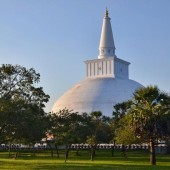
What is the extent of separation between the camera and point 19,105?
44781 millimetres

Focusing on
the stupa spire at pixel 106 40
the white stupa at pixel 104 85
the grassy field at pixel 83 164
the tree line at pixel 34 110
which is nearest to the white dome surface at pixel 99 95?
the white stupa at pixel 104 85

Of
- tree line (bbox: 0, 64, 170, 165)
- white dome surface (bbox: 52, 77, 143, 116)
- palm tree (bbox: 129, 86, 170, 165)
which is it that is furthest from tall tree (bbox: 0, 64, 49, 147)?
white dome surface (bbox: 52, 77, 143, 116)

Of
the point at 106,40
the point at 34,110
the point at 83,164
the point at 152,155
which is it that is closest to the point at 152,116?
the point at 152,155

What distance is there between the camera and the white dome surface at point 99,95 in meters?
123

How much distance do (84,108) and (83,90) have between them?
683 centimetres

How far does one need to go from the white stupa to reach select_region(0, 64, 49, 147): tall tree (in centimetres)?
7497

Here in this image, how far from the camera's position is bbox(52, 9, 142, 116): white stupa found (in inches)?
4884

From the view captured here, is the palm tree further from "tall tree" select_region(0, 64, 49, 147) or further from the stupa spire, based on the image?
the stupa spire

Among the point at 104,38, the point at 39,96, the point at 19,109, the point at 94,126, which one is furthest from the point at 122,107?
the point at 104,38

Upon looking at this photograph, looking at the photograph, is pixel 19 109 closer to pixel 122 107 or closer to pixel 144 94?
pixel 144 94

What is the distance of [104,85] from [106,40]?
41.3ft

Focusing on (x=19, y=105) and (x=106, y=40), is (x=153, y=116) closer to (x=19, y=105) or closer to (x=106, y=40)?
(x=19, y=105)

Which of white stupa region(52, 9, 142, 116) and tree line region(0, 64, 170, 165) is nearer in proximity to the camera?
tree line region(0, 64, 170, 165)

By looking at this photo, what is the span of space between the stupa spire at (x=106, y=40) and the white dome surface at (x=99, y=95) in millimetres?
7485
